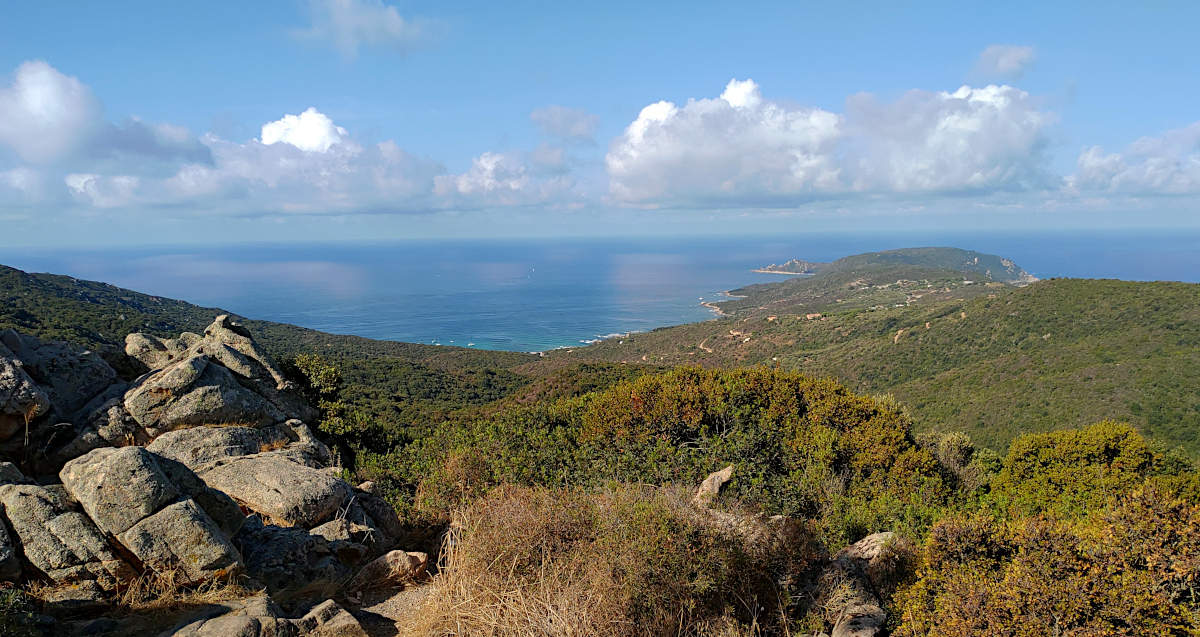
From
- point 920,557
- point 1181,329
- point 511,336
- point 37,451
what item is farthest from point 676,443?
point 511,336

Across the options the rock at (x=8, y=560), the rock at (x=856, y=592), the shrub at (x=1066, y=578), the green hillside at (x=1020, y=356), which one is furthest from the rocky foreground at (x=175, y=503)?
the green hillside at (x=1020, y=356)

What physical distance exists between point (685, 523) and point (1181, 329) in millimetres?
53051

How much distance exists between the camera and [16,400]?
21.6 ft

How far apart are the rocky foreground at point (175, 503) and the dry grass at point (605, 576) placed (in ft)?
3.96

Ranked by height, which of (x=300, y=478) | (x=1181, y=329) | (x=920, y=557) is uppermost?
(x=300, y=478)

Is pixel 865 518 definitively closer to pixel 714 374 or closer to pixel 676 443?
pixel 676 443

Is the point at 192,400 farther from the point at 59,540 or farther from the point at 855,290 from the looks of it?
the point at 855,290

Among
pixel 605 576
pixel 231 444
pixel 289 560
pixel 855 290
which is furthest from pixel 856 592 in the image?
pixel 855 290

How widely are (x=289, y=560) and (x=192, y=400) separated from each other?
464 cm

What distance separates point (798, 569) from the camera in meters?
4.96

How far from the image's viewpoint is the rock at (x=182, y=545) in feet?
15.0

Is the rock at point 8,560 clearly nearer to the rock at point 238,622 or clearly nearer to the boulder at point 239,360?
the rock at point 238,622

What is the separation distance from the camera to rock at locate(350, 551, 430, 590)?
5605mm

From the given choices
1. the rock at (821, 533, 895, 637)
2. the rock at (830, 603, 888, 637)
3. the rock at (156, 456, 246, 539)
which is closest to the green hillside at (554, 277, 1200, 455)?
the rock at (821, 533, 895, 637)
